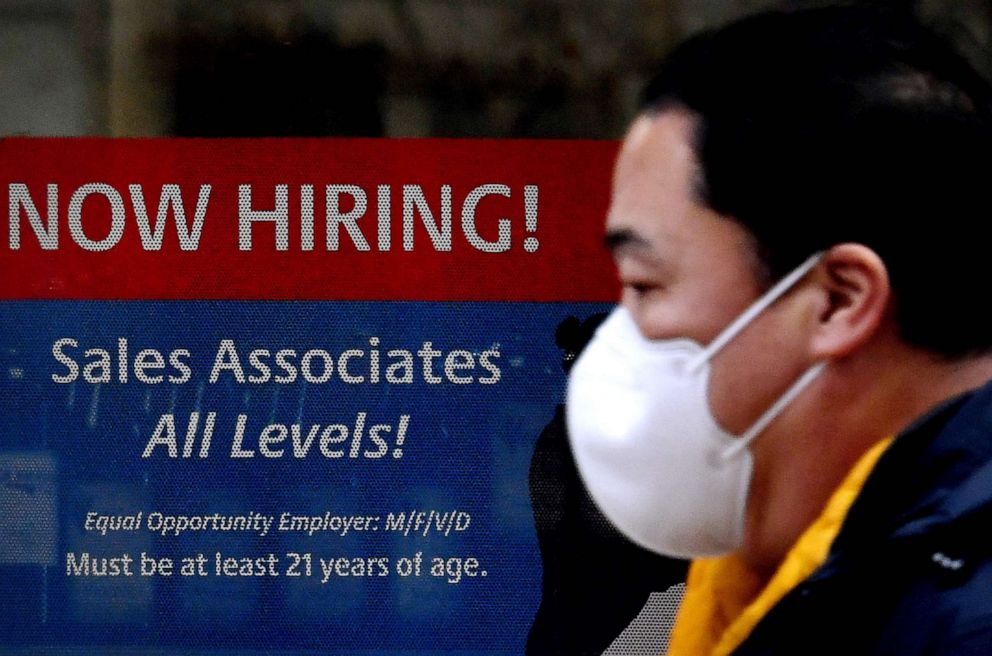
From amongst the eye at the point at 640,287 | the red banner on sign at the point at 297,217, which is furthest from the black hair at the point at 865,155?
the red banner on sign at the point at 297,217

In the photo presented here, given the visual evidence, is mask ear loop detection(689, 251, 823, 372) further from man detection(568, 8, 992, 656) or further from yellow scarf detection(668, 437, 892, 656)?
yellow scarf detection(668, 437, 892, 656)

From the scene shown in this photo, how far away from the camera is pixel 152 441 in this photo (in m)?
3.06

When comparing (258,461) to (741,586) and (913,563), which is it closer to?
(741,586)

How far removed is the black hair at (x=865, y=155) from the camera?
1.18 m

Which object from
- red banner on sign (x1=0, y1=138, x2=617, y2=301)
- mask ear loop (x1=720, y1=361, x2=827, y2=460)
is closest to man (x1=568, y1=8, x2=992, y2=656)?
mask ear loop (x1=720, y1=361, x2=827, y2=460)

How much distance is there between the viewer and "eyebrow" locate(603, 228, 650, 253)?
1293 millimetres

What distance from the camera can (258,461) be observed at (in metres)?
3.07

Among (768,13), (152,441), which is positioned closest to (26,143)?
(152,441)

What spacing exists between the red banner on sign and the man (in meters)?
1.69

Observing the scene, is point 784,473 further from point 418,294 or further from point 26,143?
point 26,143

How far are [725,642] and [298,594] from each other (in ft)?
6.27

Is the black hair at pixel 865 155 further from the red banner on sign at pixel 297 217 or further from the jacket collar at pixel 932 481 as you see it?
the red banner on sign at pixel 297 217

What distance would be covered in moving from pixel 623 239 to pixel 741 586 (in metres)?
0.46

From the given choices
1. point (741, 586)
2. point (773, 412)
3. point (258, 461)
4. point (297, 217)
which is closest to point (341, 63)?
point (297, 217)
